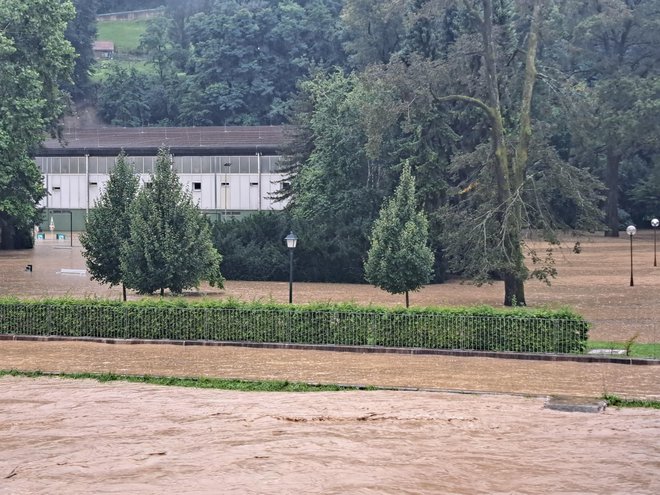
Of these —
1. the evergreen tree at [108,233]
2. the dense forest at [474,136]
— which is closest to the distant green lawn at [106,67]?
the dense forest at [474,136]

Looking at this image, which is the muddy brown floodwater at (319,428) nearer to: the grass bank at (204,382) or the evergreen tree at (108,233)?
the grass bank at (204,382)

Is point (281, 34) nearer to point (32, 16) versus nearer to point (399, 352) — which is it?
point (32, 16)

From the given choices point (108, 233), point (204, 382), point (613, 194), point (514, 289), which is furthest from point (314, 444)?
point (613, 194)

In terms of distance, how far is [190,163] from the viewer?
104m

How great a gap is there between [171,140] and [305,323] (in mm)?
75325

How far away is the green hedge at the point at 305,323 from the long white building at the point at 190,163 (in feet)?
214

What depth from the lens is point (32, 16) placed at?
65.6 metres

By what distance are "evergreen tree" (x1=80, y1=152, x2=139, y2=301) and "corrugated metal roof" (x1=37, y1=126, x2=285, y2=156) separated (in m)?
56.4

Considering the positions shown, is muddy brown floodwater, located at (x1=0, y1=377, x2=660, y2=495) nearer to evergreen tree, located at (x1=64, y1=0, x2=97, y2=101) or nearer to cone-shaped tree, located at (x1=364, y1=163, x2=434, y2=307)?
cone-shaped tree, located at (x1=364, y1=163, x2=434, y2=307)

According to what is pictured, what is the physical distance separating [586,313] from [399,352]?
43.0 feet

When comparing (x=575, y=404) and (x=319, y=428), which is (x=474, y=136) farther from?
(x=319, y=428)

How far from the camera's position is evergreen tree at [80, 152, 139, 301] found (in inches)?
1731

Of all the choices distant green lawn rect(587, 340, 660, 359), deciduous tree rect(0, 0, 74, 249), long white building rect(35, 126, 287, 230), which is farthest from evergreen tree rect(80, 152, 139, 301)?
long white building rect(35, 126, 287, 230)

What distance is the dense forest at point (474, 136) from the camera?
4550cm
